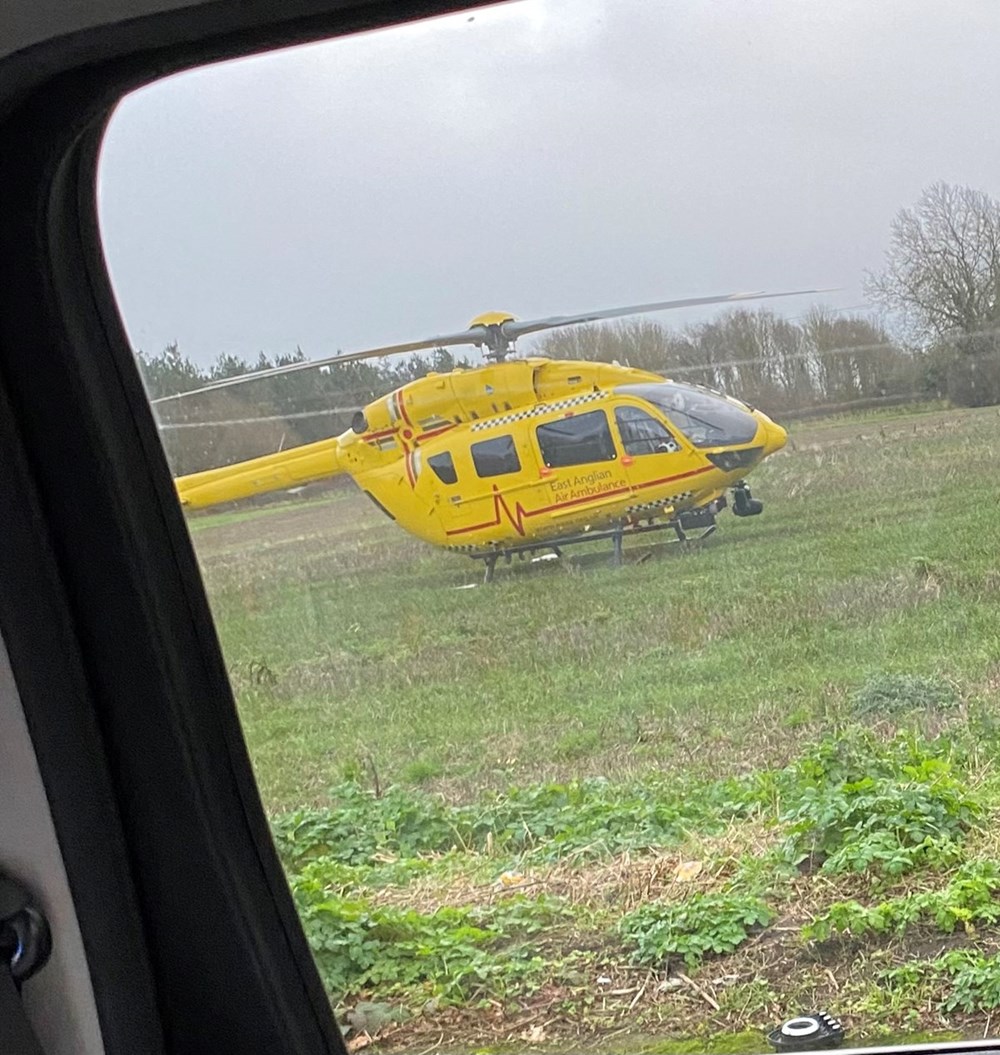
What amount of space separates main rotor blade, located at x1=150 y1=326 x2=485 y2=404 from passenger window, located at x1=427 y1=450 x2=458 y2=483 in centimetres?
14

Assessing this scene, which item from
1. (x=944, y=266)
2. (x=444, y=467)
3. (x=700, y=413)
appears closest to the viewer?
(x=944, y=266)

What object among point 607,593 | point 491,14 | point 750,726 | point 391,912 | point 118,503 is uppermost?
point 491,14

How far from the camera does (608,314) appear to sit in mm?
1420

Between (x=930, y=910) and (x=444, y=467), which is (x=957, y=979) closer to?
(x=930, y=910)

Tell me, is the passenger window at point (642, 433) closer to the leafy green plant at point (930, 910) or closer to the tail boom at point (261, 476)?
the tail boom at point (261, 476)

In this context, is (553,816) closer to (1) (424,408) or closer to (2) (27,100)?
(1) (424,408)

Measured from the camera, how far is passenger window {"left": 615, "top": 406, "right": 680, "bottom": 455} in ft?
4.83

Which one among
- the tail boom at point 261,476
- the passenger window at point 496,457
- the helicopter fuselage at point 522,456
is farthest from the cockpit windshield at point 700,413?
the tail boom at point 261,476

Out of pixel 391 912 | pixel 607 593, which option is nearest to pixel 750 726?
pixel 607 593

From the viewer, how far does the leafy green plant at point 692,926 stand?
4.86ft

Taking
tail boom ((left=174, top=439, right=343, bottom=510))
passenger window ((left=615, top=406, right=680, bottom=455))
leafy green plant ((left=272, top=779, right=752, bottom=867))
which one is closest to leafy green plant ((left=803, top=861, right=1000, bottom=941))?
leafy green plant ((left=272, top=779, right=752, bottom=867))

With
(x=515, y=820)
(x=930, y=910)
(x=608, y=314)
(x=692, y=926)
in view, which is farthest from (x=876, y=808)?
(x=608, y=314)

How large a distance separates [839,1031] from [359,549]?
2.59 feet

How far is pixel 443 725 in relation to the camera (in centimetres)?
153
